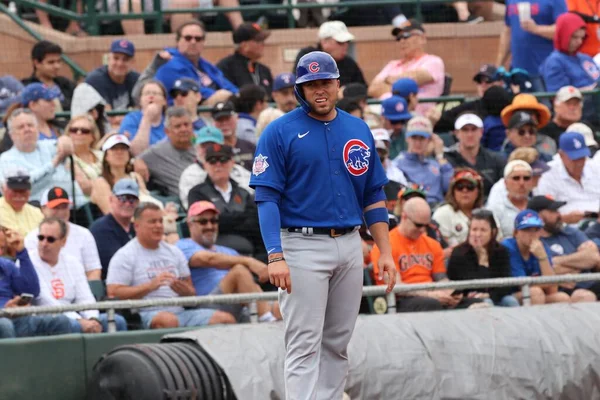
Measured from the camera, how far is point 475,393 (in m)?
8.13

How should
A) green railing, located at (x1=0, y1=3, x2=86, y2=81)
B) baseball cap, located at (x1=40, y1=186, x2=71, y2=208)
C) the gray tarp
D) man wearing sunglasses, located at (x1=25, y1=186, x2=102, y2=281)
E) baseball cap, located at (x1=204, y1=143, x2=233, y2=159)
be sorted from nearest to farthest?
the gray tarp, man wearing sunglasses, located at (x1=25, y1=186, x2=102, y2=281), baseball cap, located at (x1=40, y1=186, x2=71, y2=208), baseball cap, located at (x1=204, y1=143, x2=233, y2=159), green railing, located at (x1=0, y1=3, x2=86, y2=81)

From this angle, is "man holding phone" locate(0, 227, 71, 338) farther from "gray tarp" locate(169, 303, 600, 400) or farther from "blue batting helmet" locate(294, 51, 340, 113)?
"blue batting helmet" locate(294, 51, 340, 113)

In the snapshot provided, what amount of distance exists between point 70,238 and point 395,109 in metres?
3.73

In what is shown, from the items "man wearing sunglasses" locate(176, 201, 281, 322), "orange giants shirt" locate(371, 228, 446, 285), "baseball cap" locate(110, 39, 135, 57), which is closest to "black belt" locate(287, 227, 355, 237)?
"man wearing sunglasses" locate(176, 201, 281, 322)

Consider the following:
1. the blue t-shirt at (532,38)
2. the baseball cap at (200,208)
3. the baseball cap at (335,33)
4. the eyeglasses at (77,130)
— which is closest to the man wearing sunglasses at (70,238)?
the baseball cap at (200,208)

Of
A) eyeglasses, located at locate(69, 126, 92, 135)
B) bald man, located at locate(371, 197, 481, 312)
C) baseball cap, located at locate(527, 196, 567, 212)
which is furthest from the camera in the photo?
baseball cap, located at locate(527, 196, 567, 212)

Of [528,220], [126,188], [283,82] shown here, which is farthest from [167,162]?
[528,220]

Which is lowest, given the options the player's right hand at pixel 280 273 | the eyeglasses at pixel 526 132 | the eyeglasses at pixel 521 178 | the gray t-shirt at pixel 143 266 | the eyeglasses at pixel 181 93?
the gray t-shirt at pixel 143 266

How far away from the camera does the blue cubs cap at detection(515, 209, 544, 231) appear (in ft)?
32.1

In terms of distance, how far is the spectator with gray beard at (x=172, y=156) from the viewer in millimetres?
10508

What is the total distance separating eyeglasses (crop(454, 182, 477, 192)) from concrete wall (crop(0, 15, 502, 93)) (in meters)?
4.02

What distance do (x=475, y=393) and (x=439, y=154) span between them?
3.79 metres

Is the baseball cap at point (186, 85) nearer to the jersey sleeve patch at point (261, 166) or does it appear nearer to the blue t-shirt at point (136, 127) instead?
the blue t-shirt at point (136, 127)

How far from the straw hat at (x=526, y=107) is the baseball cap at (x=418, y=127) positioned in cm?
101
